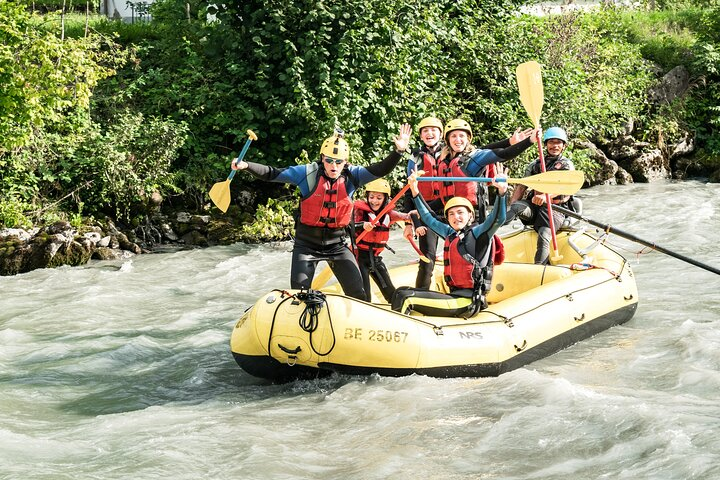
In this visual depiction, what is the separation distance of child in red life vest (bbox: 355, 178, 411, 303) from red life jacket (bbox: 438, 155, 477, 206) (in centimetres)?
37

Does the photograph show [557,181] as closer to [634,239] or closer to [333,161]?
[634,239]

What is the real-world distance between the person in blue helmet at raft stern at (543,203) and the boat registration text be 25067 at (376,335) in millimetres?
2451

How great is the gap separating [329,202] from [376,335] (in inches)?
39.6

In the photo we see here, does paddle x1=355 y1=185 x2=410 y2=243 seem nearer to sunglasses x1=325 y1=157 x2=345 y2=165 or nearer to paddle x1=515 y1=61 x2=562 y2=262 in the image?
sunglasses x1=325 y1=157 x2=345 y2=165

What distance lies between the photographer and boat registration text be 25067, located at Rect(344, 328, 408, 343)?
18.8 ft

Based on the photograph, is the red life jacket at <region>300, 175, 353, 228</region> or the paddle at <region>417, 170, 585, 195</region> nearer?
the red life jacket at <region>300, 175, 353, 228</region>

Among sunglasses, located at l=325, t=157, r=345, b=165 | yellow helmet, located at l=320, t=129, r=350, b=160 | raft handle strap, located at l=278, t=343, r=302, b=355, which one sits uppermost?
yellow helmet, located at l=320, t=129, r=350, b=160

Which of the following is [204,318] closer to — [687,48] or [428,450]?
[428,450]

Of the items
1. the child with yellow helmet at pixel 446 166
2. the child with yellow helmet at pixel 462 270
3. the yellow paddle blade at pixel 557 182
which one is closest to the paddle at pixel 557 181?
the yellow paddle blade at pixel 557 182

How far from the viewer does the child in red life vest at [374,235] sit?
6844 millimetres

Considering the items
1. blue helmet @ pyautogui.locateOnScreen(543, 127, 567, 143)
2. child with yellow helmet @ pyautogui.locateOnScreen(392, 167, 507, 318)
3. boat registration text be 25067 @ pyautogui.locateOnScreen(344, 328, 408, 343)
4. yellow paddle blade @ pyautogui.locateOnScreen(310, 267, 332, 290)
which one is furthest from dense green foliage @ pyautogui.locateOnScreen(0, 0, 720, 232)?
boat registration text be 25067 @ pyautogui.locateOnScreen(344, 328, 408, 343)

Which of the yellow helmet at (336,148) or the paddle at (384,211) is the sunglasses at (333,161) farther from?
the paddle at (384,211)

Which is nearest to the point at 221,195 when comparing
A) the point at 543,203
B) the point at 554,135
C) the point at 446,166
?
the point at 446,166

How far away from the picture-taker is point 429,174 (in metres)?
7.07
